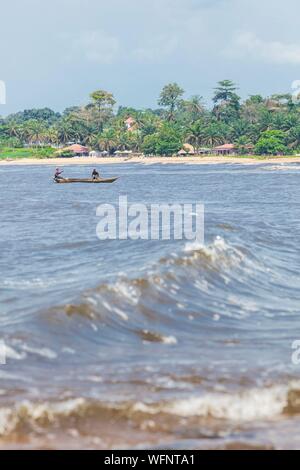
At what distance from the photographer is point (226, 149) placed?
5901 inches

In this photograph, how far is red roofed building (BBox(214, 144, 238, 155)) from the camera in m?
149

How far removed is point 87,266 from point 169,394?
10.9 metres

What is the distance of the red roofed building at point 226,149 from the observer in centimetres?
14912

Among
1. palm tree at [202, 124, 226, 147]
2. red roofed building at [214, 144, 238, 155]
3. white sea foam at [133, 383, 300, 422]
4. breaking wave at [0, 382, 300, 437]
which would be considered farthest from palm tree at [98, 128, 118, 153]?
breaking wave at [0, 382, 300, 437]

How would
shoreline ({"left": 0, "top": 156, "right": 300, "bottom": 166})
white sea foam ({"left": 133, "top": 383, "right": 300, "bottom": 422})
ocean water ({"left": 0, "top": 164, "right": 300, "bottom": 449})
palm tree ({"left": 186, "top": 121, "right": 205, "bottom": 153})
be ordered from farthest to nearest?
1. palm tree ({"left": 186, "top": 121, "right": 205, "bottom": 153})
2. shoreline ({"left": 0, "top": 156, "right": 300, "bottom": 166})
3. white sea foam ({"left": 133, "top": 383, "right": 300, "bottom": 422})
4. ocean water ({"left": 0, "top": 164, "right": 300, "bottom": 449})

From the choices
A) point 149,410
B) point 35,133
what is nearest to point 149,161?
point 35,133

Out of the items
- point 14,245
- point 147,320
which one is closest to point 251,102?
point 14,245

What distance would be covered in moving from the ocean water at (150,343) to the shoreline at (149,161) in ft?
354

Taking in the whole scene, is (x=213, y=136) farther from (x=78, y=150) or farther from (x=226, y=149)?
(x=78, y=150)

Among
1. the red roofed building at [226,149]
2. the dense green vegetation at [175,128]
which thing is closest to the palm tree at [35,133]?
the dense green vegetation at [175,128]

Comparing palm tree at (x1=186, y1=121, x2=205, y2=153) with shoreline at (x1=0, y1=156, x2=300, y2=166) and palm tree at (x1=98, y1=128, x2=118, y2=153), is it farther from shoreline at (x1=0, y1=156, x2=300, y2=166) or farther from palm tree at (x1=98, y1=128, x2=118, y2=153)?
palm tree at (x1=98, y1=128, x2=118, y2=153)

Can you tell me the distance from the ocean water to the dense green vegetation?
11800cm

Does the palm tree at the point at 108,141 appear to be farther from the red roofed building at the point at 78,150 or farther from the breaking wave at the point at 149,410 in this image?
the breaking wave at the point at 149,410
